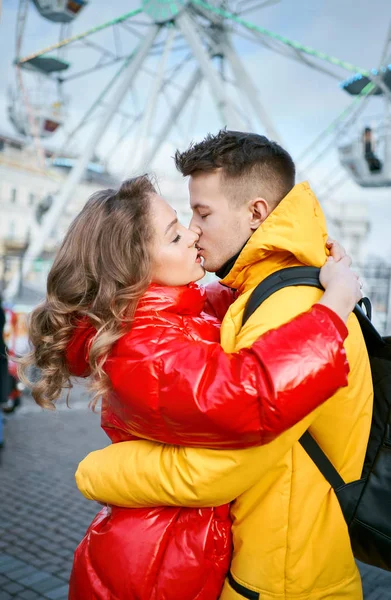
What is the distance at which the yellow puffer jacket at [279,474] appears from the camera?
128 centimetres

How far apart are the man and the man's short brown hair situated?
15cm

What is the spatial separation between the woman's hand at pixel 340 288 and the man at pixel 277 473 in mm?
36

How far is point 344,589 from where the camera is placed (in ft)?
4.70

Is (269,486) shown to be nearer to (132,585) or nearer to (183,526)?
(183,526)

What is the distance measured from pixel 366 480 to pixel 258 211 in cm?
73

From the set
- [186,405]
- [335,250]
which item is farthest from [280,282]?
[186,405]

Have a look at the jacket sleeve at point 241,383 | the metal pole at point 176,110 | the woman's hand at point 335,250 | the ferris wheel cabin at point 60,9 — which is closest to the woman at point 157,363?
the jacket sleeve at point 241,383

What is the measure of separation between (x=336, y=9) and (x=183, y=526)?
15592 mm

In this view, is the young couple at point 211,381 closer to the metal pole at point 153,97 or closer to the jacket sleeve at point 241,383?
the jacket sleeve at point 241,383

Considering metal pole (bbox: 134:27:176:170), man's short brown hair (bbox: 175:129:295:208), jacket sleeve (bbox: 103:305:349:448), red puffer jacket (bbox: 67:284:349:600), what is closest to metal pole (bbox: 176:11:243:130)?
metal pole (bbox: 134:27:176:170)

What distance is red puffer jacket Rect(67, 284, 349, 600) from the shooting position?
1.19 m

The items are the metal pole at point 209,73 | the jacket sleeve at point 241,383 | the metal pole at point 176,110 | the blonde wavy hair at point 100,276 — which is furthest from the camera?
the metal pole at point 176,110

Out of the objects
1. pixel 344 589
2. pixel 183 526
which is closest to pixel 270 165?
pixel 183 526

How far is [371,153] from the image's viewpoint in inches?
507
